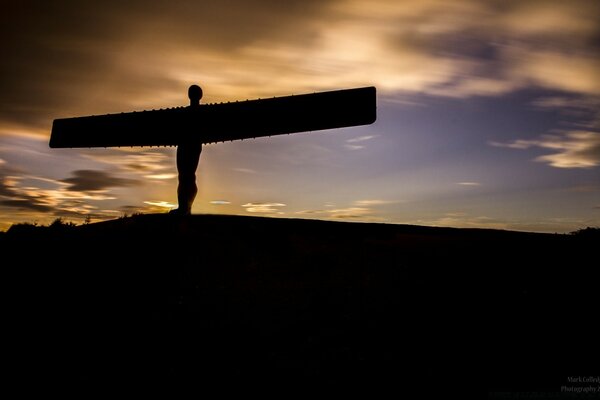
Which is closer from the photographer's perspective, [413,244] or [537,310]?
[537,310]

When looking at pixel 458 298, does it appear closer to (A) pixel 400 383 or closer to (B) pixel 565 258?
(A) pixel 400 383

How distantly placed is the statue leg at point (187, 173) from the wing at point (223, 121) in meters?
0.14

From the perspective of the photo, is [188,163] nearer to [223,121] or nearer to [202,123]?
[202,123]

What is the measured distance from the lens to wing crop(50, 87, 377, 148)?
A: 4758 mm

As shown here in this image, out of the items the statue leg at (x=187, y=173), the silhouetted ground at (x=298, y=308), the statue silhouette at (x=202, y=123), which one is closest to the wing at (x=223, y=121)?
the statue silhouette at (x=202, y=123)

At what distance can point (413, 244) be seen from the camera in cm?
521

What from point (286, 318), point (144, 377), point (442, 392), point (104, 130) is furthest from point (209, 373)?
point (104, 130)

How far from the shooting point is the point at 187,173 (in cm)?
566

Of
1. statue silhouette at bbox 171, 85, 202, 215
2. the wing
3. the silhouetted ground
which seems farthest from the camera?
statue silhouette at bbox 171, 85, 202, 215

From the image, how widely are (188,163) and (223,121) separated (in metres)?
0.78

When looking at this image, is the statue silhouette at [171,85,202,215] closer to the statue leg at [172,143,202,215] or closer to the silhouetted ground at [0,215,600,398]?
the statue leg at [172,143,202,215]

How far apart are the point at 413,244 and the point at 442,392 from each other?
2258 millimetres

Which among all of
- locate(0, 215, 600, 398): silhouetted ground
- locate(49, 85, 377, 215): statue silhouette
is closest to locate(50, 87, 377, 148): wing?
locate(49, 85, 377, 215): statue silhouette

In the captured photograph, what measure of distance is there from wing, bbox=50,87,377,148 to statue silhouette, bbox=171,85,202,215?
0.07m
